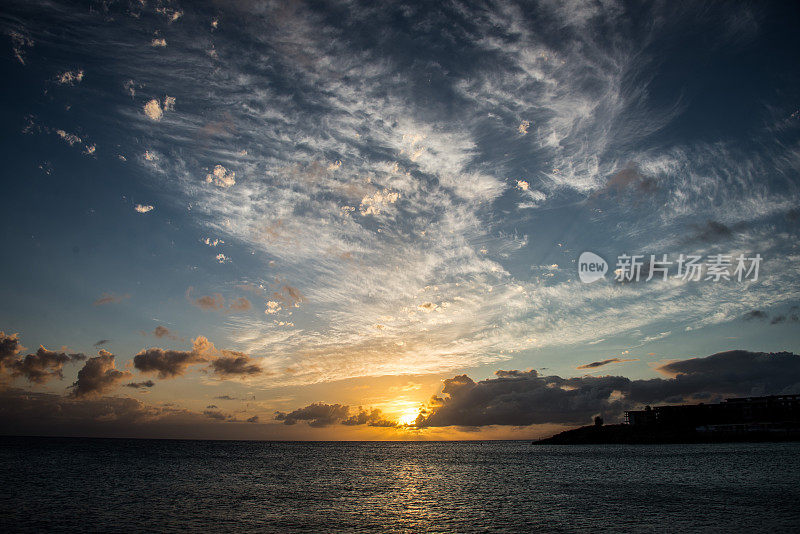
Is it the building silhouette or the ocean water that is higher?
the ocean water

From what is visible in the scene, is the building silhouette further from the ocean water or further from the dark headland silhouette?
the ocean water

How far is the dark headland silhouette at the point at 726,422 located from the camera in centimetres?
17300

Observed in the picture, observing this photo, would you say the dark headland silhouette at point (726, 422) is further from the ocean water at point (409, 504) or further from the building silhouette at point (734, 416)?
the ocean water at point (409, 504)

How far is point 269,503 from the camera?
1887 inches

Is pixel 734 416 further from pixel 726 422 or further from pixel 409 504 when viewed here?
pixel 409 504

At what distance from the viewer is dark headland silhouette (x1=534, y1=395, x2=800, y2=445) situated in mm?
173000

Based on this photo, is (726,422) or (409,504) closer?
(409,504)

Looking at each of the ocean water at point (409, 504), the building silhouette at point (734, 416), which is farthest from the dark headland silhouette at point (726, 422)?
the ocean water at point (409, 504)

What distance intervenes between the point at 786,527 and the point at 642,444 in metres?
196

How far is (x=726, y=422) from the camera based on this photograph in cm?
18725

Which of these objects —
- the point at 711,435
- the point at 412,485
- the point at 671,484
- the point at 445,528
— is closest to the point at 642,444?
the point at 711,435

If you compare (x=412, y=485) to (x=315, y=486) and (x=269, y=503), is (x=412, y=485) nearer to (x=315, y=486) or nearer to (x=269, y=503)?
(x=315, y=486)

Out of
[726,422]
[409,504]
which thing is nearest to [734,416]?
[726,422]

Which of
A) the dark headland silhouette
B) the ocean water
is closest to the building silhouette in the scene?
the dark headland silhouette
